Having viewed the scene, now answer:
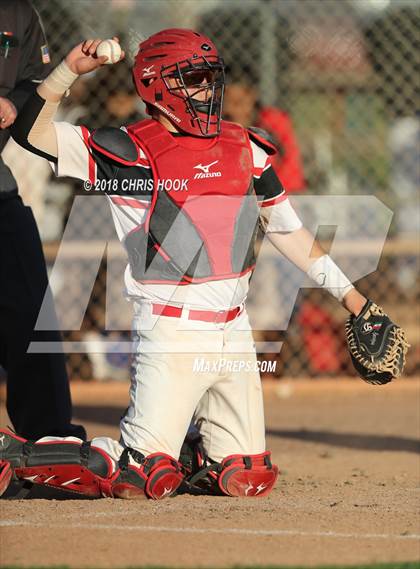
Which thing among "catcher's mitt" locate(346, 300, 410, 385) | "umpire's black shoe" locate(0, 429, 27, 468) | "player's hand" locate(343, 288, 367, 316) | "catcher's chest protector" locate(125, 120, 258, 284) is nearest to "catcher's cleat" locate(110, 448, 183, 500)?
"umpire's black shoe" locate(0, 429, 27, 468)

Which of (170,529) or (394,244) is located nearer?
(170,529)

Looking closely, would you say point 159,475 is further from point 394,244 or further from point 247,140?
point 394,244

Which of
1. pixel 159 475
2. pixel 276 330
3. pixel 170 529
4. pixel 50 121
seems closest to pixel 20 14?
pixel 50 121

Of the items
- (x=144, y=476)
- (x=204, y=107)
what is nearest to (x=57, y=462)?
(x=144, y=476)

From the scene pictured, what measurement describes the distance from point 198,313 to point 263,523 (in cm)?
97

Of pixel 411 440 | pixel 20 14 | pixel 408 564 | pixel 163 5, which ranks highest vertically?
pixel 20 14

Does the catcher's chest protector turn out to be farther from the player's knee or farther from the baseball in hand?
the player's knee

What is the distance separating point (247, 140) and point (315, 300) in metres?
4.08

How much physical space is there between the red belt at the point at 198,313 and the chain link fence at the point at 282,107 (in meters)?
3.75

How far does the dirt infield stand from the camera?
354 centimetres

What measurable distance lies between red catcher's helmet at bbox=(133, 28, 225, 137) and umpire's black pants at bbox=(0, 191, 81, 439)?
2.99 feet

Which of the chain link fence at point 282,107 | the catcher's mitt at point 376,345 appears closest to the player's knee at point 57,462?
the catcher's mitt at point 376,345

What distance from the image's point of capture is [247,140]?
477 cm

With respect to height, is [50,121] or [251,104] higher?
[50,121]
